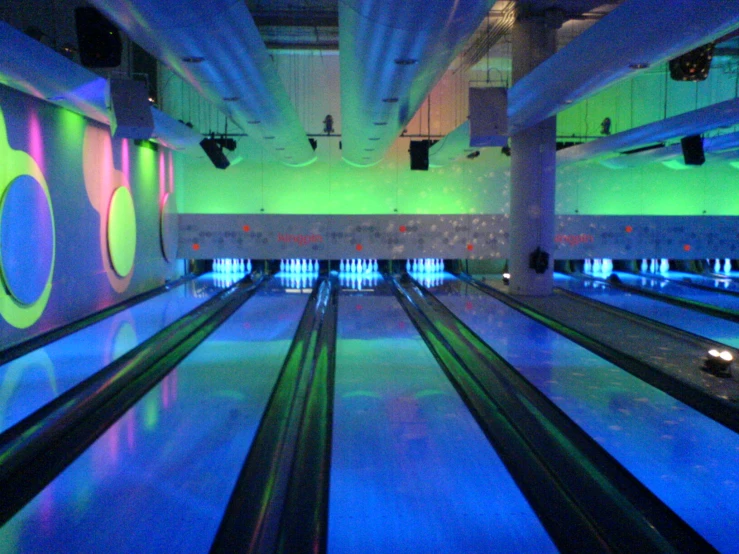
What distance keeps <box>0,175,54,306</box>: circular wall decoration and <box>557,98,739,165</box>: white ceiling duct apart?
21.5 ft

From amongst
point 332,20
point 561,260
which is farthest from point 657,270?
point 332,20

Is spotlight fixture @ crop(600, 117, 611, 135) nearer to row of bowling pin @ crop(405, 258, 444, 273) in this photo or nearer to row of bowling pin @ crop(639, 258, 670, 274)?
row of bowling pin @ crop(639, 258, 670, 274)

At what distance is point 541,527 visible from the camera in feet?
9.05

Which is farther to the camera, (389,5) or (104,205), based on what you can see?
(104,205)

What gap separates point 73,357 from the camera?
5773mm

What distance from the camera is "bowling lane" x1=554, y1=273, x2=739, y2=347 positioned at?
693cm

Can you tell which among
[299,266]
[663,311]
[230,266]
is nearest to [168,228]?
[230,266]

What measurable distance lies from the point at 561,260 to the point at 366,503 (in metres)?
11.1

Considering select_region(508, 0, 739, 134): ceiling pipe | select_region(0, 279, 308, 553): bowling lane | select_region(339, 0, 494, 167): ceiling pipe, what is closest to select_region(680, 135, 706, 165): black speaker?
select_region(508, 0, 739, 134): ceiling pipe

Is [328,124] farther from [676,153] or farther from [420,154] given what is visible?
[676,153]

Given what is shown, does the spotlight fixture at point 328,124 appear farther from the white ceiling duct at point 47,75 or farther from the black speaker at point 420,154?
the white ceiling duct at point 47,75

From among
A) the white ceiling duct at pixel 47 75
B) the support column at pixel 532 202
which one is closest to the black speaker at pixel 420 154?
the support column at pixel 532 202

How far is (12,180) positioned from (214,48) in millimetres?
3100

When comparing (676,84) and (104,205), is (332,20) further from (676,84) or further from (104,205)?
(676,84)
